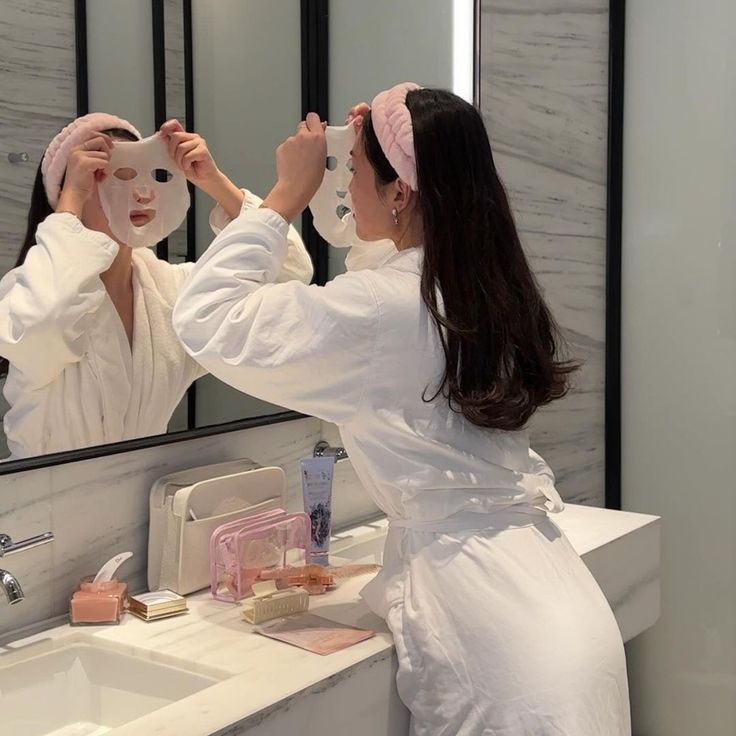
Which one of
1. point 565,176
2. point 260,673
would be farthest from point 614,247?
point 260,673

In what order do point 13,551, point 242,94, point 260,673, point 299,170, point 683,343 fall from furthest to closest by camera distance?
point 683,343
point 242,94
point 299,170
point 13,551
point 260,673

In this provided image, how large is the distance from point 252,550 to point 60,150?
650 mm

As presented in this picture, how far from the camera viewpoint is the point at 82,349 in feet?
4.73

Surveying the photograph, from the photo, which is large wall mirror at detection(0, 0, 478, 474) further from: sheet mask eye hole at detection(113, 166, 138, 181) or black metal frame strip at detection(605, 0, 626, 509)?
black metal frame strip at detection(605, 0, 626, 509)

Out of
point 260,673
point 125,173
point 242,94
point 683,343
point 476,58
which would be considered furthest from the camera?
point 683,343

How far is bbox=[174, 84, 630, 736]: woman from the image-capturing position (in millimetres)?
1189

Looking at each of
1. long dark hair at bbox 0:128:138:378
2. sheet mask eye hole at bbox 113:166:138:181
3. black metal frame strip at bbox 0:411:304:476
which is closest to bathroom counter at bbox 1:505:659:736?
black metal frame strip at bbox 0:411:304:476

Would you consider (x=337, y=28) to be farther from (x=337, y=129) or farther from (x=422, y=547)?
(x=422, y=547)

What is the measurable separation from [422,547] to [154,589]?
458 millimetres

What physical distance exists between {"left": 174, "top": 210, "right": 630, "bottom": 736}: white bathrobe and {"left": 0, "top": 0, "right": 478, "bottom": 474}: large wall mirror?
0.32 metres

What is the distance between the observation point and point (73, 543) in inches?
55.0

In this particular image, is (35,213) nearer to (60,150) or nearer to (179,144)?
(60,150)

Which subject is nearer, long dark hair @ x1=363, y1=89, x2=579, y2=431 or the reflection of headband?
long dark hair @ x1=363, y1=89, x2=579, y2=431

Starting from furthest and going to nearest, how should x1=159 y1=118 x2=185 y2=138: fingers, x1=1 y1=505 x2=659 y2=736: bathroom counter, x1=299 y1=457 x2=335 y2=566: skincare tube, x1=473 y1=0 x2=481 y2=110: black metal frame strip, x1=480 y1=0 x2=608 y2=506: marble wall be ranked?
x1=480 y1=0 x2=608 y2=506: marble wall, x1=473 y1=0 x2=481 y2=110: black metal frame strip, x1=299 y1=457 x2=335 y2=566: skincare tube, x1=159 y1=118 x2=185 y2=138: fingers, x1=1 y1=505 x2=659 y2=736: bathroom counter
